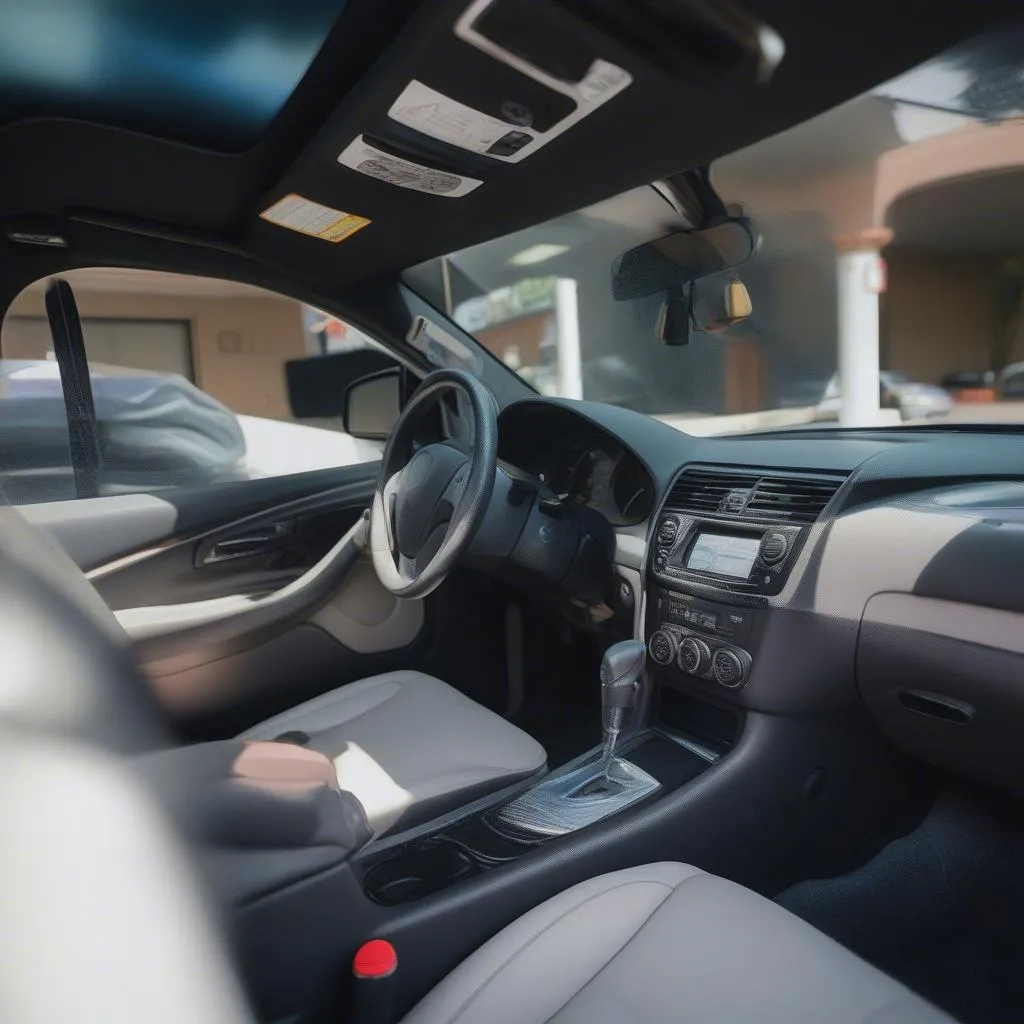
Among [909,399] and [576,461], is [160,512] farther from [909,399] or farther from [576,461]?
[909,399]

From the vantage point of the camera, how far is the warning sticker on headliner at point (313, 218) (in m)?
2.10

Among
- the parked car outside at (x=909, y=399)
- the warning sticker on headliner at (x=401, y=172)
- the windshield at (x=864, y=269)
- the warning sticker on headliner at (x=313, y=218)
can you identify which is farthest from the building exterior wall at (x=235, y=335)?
the parked car outside at (x=909, y=399)

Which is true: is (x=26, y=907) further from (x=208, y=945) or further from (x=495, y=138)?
(x=495, y=138)

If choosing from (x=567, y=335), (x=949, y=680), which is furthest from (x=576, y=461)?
(x=567, y=335)

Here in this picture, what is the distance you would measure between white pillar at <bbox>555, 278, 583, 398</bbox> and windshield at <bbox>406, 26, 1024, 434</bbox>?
108 centimetres

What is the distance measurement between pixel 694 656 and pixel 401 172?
50.9 inches

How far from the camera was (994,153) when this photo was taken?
2074 millimetres

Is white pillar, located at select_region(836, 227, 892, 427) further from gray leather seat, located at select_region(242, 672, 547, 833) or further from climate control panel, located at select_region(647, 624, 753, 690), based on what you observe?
gray leather seat, located at select_region(242, 672, 547, 833)

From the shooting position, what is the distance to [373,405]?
271cm

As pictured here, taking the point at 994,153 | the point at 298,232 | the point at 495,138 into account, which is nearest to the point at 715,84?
the point at 495,138

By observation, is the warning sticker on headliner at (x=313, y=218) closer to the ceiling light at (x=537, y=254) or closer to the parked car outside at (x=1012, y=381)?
the ceiling light at (x=537, y=254)

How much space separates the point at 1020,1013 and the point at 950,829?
1.28 ft

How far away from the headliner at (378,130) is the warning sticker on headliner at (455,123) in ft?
0.14

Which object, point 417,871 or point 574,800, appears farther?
point 574,800
